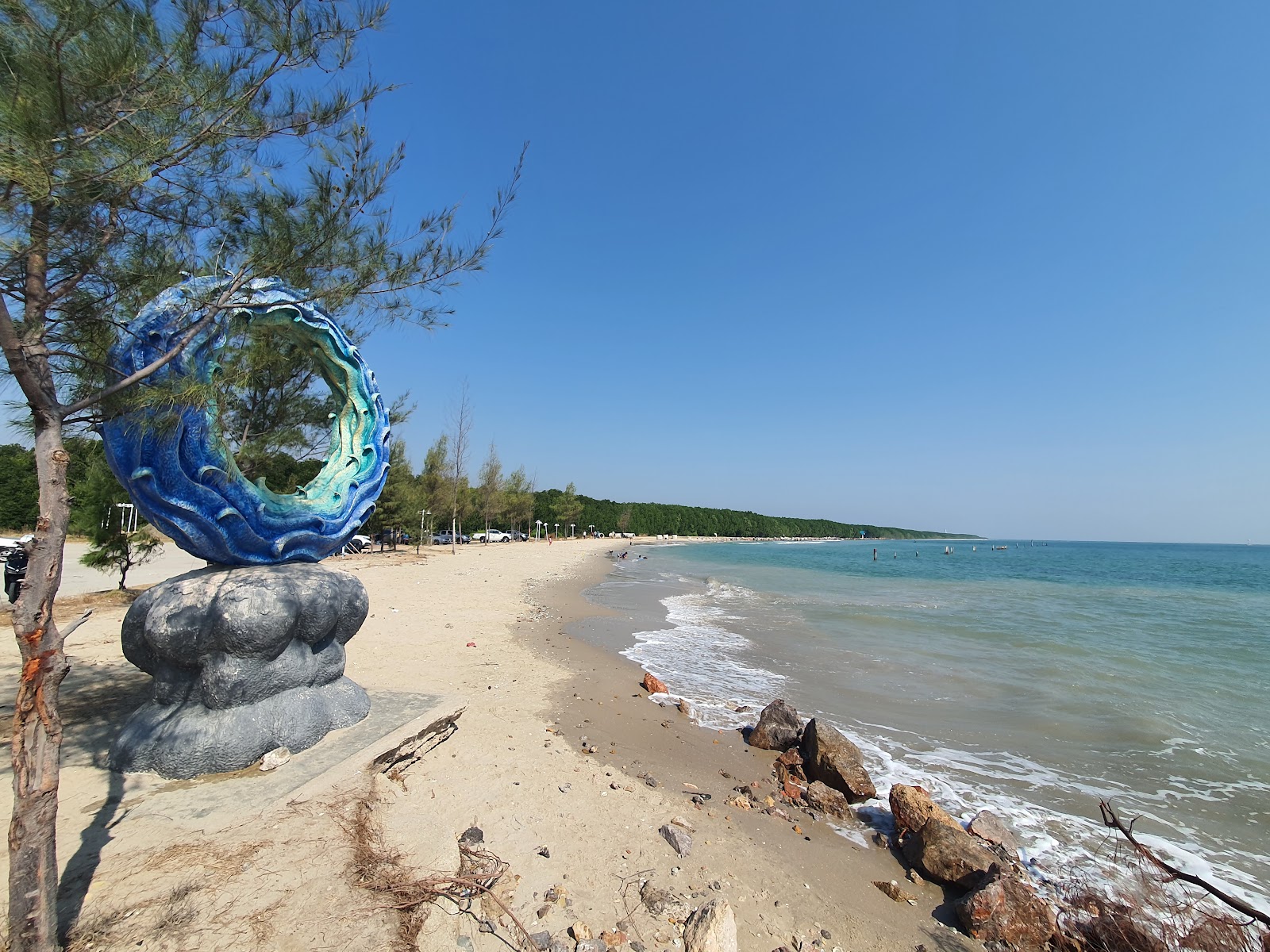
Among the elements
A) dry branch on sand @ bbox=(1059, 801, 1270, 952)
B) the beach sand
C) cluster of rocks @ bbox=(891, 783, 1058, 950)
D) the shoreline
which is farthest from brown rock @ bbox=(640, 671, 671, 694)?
dry branch on sand @ bbox=(1059, 801, 1270, 952)

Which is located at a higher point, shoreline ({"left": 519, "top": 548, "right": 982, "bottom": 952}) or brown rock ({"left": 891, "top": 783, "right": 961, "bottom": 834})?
brown rock ({"left": 891, "top": 783, "right": 961, "bottom": 834})

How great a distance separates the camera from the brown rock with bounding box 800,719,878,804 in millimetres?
5578

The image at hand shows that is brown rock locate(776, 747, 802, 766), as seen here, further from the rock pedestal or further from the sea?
the rock pedestal

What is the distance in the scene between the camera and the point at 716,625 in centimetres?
1574

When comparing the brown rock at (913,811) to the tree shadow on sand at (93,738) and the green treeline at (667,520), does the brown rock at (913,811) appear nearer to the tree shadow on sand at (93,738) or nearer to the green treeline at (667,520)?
the tree shadow on sand at (93,738)

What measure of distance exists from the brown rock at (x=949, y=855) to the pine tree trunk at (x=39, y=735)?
5.31 m

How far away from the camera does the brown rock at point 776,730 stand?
6.67 meters

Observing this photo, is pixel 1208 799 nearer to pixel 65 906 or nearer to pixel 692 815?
pixel 692 815

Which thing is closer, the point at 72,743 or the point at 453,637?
the point at 72,743

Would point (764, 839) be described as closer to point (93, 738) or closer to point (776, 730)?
point (776, 730)

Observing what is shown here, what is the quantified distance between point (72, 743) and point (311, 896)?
3.62 m

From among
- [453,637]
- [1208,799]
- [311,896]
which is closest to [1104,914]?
[1208,799]

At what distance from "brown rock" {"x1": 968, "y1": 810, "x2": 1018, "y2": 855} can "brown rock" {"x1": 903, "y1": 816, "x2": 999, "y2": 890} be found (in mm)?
291

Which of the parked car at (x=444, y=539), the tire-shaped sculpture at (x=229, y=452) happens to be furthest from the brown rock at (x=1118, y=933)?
the parked car at (x=444, y=539)
